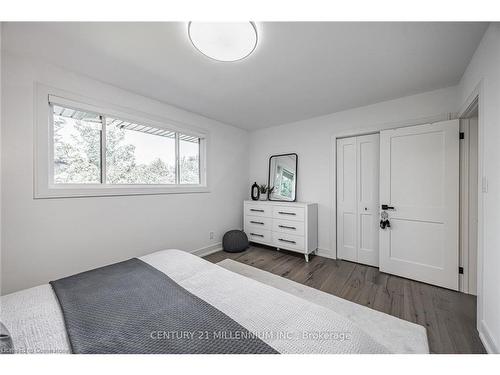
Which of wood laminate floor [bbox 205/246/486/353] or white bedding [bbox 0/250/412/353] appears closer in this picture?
white bedding [bbox 0/250/412/353]

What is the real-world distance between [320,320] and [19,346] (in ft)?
3.87

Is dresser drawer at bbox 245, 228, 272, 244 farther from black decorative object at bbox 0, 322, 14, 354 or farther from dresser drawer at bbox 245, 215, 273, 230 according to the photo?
black decorative object at bbox 0, 322, 14, 354

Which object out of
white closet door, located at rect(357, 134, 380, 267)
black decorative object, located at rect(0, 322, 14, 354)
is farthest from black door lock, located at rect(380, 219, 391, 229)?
black decorative object, located at rect(0, 322, 14, 354)

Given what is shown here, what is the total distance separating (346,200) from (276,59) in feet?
7.48

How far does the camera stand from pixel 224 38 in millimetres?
1397

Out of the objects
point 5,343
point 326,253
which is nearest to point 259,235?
point 326,253

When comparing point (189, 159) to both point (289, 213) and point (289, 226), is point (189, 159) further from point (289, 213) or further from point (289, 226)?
point (289, 226)

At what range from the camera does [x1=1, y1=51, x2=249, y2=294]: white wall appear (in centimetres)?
166

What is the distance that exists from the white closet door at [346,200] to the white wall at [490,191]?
147 centimetres

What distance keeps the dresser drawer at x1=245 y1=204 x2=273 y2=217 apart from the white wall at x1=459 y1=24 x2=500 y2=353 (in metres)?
2.39

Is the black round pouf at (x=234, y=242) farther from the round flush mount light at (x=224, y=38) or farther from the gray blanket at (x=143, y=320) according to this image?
the round flush mount light at (x=224, y=38)

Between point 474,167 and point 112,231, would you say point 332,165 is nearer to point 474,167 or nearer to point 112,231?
point 474,167

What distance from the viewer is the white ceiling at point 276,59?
1.41 metres
